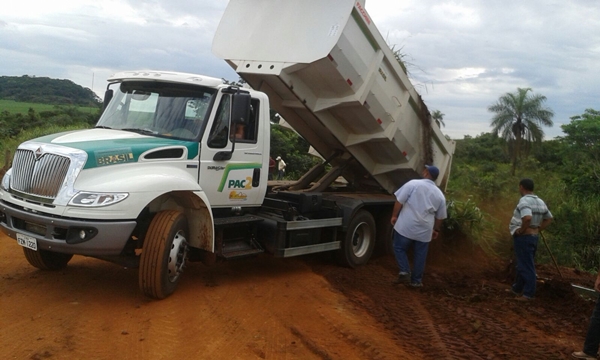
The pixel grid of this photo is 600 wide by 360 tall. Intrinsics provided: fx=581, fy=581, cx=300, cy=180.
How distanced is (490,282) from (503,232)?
2585mm

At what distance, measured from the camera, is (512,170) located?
3047cm

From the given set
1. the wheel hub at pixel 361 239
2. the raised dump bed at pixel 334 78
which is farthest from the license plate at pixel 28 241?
the wheel hub at pixel 361 239

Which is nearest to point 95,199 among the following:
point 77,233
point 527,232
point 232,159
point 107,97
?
point 77,233

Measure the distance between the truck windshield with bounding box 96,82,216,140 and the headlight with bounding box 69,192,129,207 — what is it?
47.6 inches

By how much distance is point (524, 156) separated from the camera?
1273 inches

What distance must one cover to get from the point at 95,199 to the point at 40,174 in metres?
0.72

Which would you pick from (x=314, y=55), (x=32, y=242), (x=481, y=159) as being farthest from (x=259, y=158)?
(x=481, y=159)

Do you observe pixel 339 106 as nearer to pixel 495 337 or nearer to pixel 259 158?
pixel 259 158

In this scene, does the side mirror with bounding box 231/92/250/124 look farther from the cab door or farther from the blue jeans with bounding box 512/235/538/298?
the blue jeans with bounding box 512/235/538/298

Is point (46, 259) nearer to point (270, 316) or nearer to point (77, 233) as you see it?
point (77, 233)

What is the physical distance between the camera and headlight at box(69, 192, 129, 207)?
5402 millimetres

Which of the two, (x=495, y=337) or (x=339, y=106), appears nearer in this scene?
(x=495, y=337)

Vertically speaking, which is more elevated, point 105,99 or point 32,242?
point 105,99

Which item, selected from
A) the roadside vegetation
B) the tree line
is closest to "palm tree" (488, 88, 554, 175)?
the roadside vegetation
